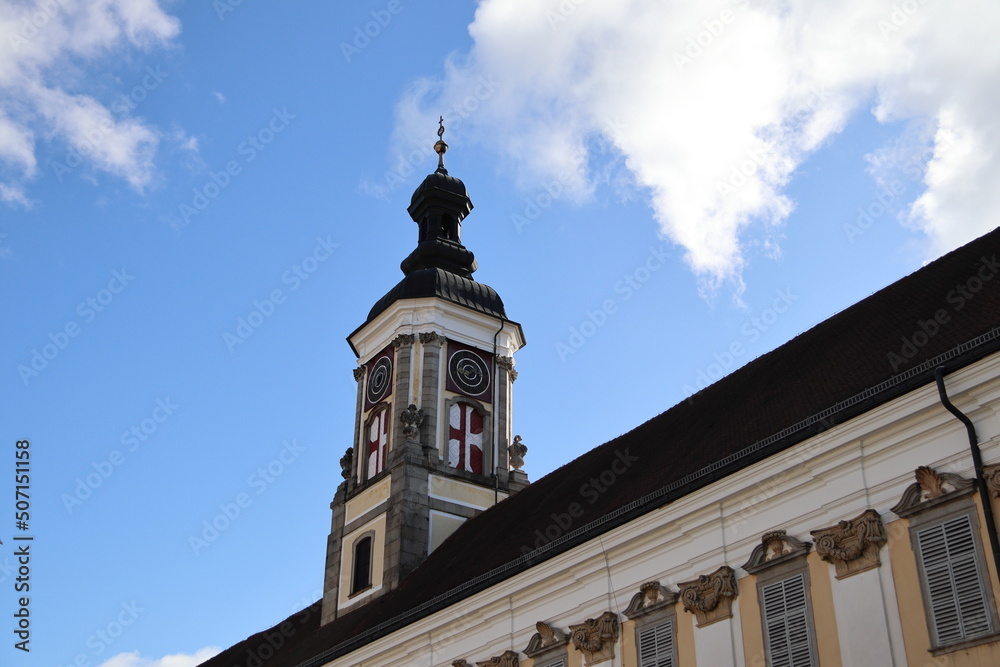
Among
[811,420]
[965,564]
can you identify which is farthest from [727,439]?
[965,564]

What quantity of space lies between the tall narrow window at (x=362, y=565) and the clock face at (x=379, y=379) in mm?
4512

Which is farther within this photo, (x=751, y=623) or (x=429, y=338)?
(x=429, y=338)

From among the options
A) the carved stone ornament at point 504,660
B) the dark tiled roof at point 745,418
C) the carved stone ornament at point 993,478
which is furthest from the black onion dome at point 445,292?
the carved stone ornament at point 993,478

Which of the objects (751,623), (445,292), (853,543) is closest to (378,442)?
(445,292)

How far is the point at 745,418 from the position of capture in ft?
66.3

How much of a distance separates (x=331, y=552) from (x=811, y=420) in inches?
766

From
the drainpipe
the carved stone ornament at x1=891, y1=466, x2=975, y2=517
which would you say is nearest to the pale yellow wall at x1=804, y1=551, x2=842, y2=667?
the carved stone ornament at x1=891, y1=466, x2=975, y2=517

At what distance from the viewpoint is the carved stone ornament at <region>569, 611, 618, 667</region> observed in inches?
730

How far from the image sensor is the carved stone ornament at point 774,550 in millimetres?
16000

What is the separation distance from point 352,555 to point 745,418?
50.2 feet

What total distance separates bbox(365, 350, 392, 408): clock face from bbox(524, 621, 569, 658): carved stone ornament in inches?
579

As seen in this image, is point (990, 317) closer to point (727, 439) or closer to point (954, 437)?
point (954, 437)

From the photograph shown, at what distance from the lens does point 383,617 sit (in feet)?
86.5

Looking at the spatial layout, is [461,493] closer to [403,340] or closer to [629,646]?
[403,340]
